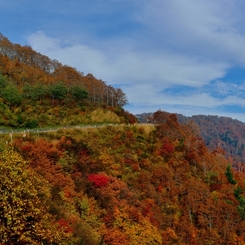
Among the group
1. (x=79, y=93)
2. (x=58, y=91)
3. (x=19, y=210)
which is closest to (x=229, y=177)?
(x=79, y=93)

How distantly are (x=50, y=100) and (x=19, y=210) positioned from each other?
3830cm

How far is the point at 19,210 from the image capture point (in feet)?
42.0

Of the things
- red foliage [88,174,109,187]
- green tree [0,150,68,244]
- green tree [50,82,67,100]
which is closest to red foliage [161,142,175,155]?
red foliage [88,174,109,187]

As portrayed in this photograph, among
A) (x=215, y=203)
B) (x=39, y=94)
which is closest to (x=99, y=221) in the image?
(x=215, y=203)

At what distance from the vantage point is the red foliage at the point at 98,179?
26.9 meters

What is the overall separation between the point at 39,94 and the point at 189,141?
84.7ft

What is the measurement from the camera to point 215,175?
4175cm

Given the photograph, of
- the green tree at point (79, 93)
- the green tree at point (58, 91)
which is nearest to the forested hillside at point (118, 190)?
the green tree at point (79, 93)

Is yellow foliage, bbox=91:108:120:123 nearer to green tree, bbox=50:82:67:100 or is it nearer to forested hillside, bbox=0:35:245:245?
forested hillside, bbox=0:35:245:245

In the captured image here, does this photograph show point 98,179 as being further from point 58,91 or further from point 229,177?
point 58,91

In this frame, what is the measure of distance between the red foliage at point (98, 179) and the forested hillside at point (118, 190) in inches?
3.5

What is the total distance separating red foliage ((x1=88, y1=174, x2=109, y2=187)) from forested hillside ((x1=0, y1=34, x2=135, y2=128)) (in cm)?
1545

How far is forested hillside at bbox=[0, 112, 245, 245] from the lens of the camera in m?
13.8

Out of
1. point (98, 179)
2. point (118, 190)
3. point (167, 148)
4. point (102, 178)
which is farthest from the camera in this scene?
point (167, 148)
